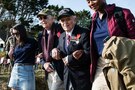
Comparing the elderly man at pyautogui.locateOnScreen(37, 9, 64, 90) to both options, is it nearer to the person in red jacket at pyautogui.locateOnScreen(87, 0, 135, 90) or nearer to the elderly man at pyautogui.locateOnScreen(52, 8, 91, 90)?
the elderly man at pyautogui.locateOnScreen(52, 8, 91, 90)

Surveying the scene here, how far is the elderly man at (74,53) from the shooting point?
17.0ft

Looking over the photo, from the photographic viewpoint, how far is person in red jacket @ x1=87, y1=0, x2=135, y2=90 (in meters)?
4.65

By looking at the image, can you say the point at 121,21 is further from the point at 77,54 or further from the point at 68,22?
the point at 68,22

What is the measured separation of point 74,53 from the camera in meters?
5.17

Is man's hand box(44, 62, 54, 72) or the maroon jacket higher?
the maroon jacket

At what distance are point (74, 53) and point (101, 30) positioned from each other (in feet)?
1.73

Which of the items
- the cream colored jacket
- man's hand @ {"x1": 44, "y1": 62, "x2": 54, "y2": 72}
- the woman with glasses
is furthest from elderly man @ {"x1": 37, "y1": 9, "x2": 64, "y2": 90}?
the cream colored jacket

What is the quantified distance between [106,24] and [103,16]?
0.14 metres

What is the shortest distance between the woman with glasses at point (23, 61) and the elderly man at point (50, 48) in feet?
2.88

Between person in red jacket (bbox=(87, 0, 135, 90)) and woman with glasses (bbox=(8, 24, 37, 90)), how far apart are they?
8.11 ft

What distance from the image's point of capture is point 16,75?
7359 mm

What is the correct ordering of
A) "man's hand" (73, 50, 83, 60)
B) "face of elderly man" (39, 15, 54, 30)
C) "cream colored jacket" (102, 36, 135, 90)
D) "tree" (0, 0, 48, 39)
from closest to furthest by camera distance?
"cream colored jacket" (102, 36, 135, 90) < "man's hand" (73, 50, 83, 60) < "face of elderly man" (39, 15, 54, 30) < "tree" (0, 0, 48, 39)

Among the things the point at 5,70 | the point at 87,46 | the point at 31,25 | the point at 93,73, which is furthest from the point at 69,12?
the point at 31,25

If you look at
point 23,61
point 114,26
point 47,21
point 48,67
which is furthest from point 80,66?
point 23,61
